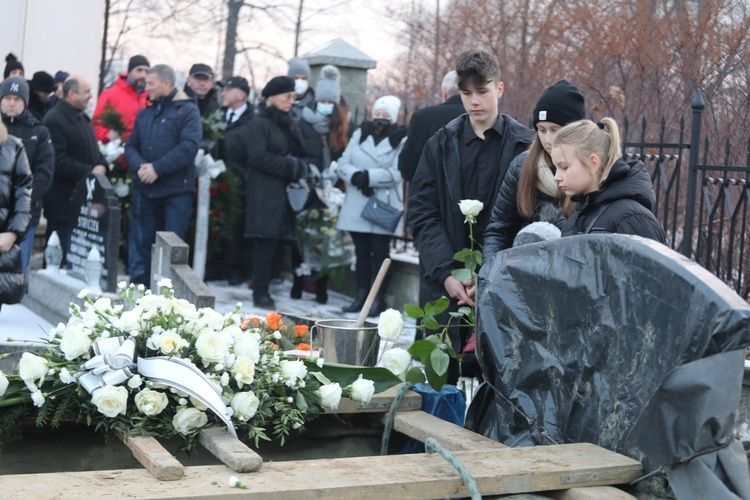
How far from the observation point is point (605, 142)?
326 centimetres

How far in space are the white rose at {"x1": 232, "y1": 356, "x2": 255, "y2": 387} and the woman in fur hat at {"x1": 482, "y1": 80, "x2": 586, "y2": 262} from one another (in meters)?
1.18

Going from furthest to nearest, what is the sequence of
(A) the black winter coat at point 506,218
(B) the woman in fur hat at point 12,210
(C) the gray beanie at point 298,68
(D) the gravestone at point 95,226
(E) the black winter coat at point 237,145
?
(C) the gray beanie at point 298,68, (E) the black winter coat at point 237,145, (D) the gravestone at point 95,226, (B) the woman in fur hat at point 12,210, (A) the black winter coat at point 506,218

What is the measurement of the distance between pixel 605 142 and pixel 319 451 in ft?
4.44

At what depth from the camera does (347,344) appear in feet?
11.2

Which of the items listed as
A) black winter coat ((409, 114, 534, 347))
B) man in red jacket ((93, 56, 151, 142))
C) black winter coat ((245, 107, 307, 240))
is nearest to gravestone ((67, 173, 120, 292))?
man in red jacket ((93, 56, 151, 142))

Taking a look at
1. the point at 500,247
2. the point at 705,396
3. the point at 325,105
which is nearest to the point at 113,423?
the point at 705,396

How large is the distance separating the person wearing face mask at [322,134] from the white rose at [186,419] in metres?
7.05

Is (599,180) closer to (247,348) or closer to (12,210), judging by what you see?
(247,348)

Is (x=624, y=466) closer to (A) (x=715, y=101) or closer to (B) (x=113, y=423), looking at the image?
Answer: (B) (x=113, y=423)

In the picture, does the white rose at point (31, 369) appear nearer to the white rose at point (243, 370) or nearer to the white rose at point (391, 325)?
the white rose at point (243, 370)

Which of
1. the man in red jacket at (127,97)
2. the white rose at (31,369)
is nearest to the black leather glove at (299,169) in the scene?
the man in red jacket at (127,97)

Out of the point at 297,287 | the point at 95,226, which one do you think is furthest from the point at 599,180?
the point at 297,287

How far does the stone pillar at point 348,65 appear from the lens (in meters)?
12.0

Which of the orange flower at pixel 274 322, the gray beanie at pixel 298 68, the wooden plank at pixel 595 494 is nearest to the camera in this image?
the wooden plank at pixel 595 494
